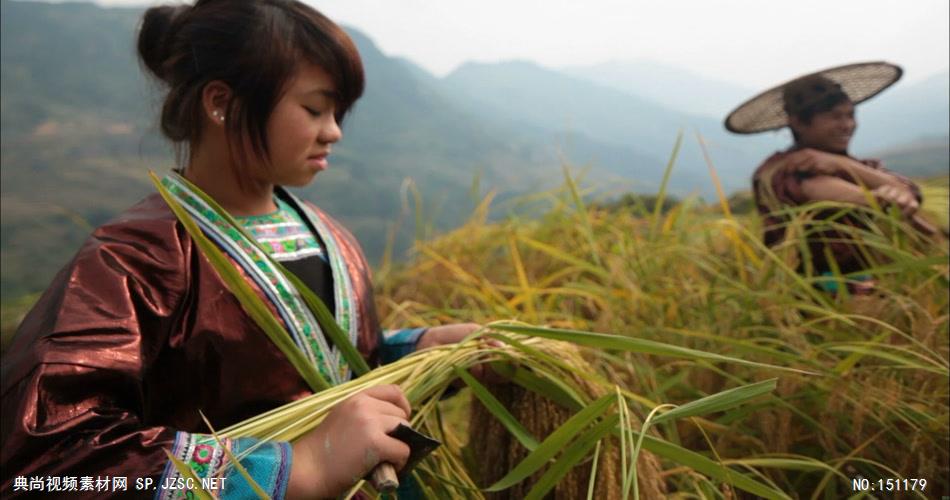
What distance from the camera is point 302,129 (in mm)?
788

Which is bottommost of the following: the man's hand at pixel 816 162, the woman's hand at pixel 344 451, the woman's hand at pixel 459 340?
the woman's hand at pixel 459 340

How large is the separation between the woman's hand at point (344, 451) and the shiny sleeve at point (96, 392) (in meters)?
0.02

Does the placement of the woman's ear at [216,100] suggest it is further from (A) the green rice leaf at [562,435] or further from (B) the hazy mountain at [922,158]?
(B) the hazy mountain at [922,158]

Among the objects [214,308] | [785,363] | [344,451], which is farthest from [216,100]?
[785,363]

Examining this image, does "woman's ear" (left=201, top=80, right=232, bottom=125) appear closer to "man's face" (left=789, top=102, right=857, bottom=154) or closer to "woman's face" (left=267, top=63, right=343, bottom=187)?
"woman's face" (left=267, top=63, right=343, bottom=187)

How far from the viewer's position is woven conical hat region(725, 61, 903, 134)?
1.61 metres

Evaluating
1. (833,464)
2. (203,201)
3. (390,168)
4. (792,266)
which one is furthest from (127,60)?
(833,464)

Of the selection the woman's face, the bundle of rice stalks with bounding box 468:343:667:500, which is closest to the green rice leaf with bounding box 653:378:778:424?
the bundle of rice stalks with bounding box 468:343:667:500

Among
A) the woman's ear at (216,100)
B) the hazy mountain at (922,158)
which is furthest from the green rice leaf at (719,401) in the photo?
the hazy mountain at (922,158)

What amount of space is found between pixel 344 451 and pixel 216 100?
1.67 feet

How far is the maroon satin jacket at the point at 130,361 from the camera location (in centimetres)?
54

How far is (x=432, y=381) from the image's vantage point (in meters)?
0.72

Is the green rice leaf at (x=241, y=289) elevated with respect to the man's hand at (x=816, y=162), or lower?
elevated

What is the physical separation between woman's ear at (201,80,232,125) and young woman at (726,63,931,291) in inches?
52.5
